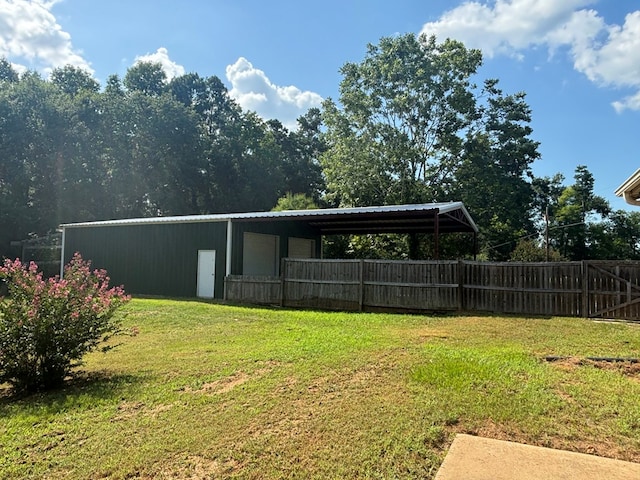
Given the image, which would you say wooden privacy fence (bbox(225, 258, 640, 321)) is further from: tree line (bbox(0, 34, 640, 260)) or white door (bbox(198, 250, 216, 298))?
tree line (bbox(0, 34, 640, 260))

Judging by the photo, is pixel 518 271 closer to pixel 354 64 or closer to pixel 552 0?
pixel 552 0

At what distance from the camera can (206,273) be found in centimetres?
1513

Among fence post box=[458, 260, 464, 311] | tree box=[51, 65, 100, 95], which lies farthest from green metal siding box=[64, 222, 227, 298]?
tree box=[51, 65, 100, 95]

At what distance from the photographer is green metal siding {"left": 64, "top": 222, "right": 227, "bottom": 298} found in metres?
15.2

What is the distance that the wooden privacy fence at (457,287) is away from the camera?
963 cm

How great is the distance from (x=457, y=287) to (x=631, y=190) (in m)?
5.73

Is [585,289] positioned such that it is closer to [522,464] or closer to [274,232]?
[522,464]

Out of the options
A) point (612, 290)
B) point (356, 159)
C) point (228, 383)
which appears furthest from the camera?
point (356, 159)

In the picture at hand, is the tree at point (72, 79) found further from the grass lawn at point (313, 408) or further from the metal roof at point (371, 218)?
the grass lawn at point (313, 408)

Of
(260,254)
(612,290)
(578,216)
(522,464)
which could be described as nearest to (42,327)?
(522,464)

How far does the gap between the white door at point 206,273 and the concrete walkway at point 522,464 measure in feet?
41.9

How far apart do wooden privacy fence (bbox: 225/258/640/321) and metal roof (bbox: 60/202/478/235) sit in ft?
5.54

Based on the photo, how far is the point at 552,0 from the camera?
954cm

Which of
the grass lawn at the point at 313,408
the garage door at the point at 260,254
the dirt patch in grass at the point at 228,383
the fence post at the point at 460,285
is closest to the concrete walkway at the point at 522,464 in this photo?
the grass lawn at the point at 313,408
